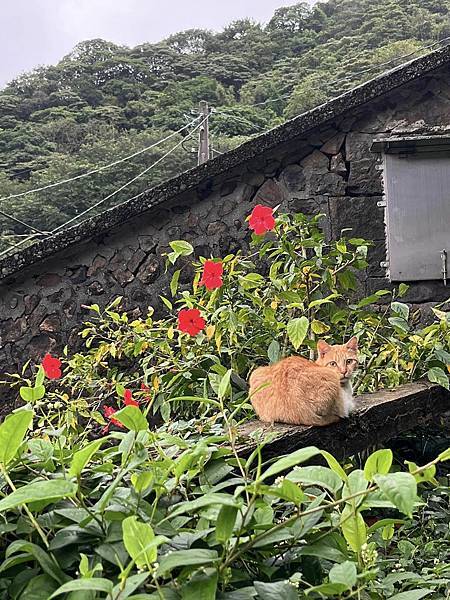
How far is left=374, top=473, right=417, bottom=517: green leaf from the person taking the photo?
83cm

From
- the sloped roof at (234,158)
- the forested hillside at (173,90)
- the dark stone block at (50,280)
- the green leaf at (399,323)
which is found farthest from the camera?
the forested hillside at (173,90)

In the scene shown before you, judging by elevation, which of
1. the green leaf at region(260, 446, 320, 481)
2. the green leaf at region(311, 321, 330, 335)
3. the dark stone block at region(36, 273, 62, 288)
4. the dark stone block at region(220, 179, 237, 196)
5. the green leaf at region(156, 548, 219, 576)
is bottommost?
the green leaf at region(311, 321, 330, 335)

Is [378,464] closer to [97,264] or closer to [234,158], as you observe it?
[234,158]

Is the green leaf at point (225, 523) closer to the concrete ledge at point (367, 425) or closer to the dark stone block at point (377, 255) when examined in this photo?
the concrete ledge at point (367, 425)

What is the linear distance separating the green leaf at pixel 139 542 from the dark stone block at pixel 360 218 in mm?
4051

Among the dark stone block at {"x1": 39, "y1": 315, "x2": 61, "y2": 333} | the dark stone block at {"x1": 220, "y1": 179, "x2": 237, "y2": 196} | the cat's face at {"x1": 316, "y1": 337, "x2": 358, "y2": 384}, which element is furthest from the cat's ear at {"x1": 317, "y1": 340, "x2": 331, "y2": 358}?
the dark stone block at {"x1": 39, "y1": 315, "x2": 61, "y2": 333}

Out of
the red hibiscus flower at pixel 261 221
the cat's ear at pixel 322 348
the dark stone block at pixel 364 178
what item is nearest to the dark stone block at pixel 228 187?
Answer: the dark stone block at pixel 364 178

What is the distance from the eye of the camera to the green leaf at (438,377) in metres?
2.96

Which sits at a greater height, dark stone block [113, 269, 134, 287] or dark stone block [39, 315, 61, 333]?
dark stone block [113, 269, 134, 287]

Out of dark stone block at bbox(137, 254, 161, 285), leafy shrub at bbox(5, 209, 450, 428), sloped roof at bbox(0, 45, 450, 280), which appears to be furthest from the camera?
dark stone block at bbox(137, 254, 161, 285)

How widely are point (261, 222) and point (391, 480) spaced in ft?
8.05

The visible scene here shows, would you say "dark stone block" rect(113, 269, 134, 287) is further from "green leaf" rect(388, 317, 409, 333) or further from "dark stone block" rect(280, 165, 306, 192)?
"green leaf" rect(388, 317, 409, 333)

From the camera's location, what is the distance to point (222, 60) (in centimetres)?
2131

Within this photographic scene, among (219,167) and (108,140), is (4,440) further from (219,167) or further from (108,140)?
(108,140)
